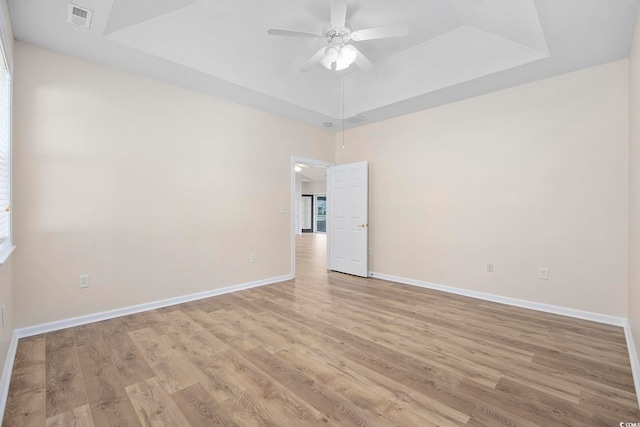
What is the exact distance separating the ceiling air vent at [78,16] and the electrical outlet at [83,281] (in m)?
2.28

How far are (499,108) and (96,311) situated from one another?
5127 millimetres

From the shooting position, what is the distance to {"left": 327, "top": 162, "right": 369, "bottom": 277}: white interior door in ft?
16.1

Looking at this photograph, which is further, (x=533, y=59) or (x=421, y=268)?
(x=421, y=268)

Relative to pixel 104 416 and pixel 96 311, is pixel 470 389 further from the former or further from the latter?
pixel 96 311

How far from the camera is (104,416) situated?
1.59 meters

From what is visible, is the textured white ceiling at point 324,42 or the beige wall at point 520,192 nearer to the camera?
the textured white ceiling at point 324,42

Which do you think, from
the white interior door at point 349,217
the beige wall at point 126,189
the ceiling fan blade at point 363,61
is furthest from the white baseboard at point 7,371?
the white interior door at point 349,217

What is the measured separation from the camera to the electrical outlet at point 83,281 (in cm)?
286

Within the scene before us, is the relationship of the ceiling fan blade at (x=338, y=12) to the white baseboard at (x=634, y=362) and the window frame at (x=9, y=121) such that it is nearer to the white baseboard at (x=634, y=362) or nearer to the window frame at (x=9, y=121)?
the window frame at (x=9, y=121)

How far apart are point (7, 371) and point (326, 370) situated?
2.13m

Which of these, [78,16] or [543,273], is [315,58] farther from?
[543,273]

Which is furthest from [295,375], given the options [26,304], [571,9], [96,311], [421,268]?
[571,9]

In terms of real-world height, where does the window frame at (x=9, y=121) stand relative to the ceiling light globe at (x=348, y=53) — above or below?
below

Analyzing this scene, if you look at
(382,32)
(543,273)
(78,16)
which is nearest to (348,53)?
(382,32)
